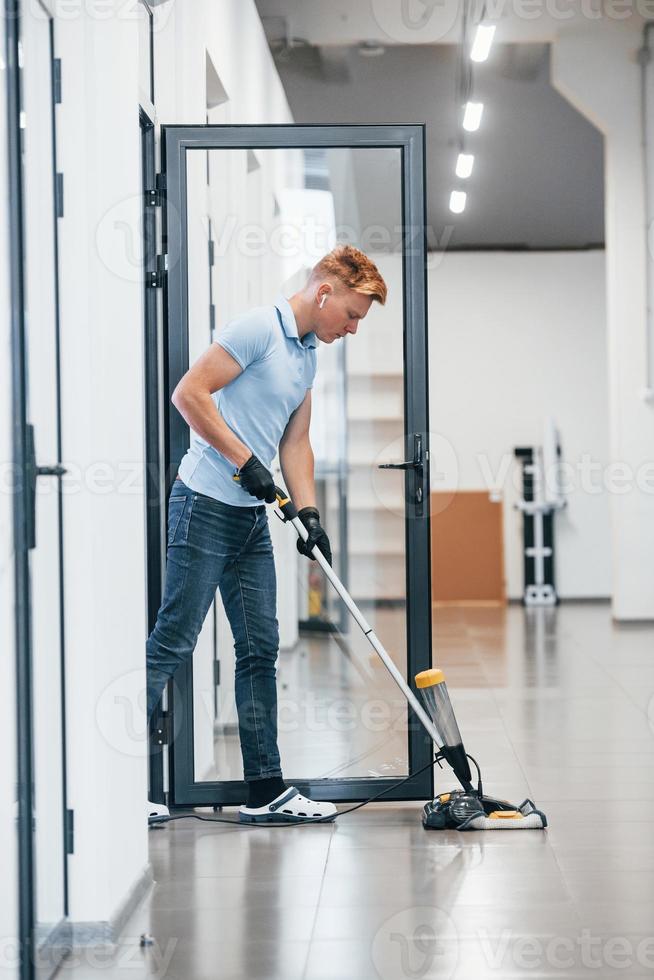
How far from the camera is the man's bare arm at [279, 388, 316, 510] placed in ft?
9.92

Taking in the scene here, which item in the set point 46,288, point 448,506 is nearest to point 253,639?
point 46,288

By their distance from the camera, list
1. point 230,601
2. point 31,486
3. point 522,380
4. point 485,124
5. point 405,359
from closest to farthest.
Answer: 1. point 31,486
2. point 230,601
3. point 405,359
4. point 485,124
5. point 522,380

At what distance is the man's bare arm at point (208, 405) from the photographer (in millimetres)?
2697

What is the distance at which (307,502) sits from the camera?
119 inches

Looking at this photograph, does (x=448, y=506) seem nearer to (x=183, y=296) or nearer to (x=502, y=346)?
(x=502, y=346)

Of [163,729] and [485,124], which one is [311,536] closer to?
[163,729]

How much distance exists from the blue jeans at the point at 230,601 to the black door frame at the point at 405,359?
18cm

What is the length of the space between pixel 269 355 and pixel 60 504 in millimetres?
873

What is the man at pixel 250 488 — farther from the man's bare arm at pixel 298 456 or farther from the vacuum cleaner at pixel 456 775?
the vacuum cleaner at pixel 456 775

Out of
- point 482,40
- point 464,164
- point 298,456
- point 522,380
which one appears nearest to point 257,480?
point 298,456

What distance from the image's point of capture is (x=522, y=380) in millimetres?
9680

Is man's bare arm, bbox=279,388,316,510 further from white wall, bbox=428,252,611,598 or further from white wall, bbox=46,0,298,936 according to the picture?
white wall, bbox=428,252,611,598

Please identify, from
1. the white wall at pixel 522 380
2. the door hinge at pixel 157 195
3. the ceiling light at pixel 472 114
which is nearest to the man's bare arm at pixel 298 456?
the door hinge at pixel 157 195

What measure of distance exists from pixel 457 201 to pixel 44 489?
23.0 ft
